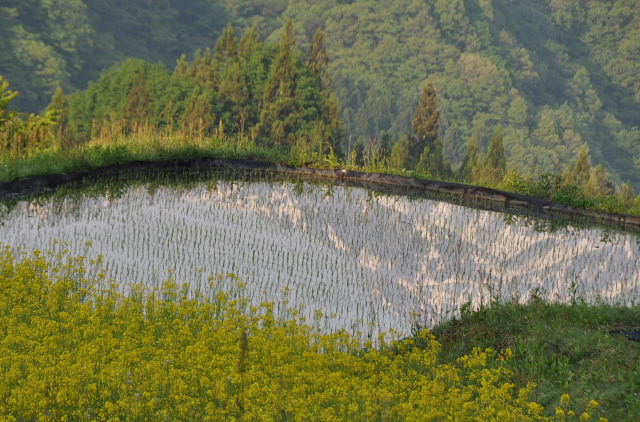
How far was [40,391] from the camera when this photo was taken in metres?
6.88

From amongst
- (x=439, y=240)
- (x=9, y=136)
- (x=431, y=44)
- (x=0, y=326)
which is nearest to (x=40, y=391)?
(x=0, y=326)

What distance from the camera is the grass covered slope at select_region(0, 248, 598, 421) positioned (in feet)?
22.2

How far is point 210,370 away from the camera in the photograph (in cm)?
730

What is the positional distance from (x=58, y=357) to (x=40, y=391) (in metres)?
0.74

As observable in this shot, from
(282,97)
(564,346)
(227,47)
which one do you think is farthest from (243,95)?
(564,346)

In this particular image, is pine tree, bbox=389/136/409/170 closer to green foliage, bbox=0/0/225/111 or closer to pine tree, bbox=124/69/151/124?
pine tree, bbox=124/69/151/124

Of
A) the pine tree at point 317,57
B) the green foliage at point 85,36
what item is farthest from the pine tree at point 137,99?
the green foliage at point 85,36

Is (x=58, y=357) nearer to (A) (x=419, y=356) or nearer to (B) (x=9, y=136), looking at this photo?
(A) (x=419, y=356)

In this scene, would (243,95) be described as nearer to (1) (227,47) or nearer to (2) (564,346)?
(1) (227,47)

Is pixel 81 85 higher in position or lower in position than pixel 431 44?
lower

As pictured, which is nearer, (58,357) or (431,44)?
(58,357)

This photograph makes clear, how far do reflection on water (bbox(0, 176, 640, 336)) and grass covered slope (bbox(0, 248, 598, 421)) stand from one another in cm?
109

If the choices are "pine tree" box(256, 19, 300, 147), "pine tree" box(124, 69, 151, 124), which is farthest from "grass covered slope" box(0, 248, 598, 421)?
"pine tree" box(124, 69, 151, 124)

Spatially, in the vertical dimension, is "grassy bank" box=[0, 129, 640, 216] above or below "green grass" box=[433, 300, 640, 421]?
above
